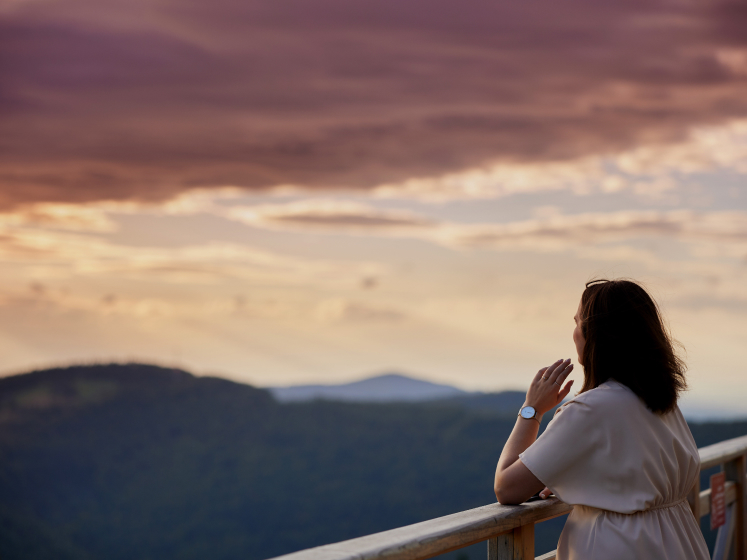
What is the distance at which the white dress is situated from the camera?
1.56 m

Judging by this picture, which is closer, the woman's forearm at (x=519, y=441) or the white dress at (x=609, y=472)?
the white dress at (x=609, y=472)

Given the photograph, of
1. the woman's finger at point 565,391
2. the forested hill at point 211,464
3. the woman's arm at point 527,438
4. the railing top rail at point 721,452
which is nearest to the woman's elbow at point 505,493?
the woman's arm at point 527,438

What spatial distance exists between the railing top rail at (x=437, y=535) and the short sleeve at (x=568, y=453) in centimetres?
12

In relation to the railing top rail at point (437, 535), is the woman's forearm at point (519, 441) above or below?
above

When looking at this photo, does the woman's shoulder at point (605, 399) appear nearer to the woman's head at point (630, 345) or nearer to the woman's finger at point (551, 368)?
the woman's head at point (630, 345)

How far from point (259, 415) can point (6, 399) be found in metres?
38.9

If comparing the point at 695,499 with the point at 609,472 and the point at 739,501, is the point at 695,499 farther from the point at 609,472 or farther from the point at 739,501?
the point at 609,472

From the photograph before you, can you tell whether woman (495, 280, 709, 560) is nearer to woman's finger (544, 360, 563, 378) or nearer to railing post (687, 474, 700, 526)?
woman's finger (544, 360, 563, 378)

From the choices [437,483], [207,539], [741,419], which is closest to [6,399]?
[207,539]

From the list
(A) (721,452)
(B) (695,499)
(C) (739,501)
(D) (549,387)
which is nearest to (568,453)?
(D) (549,387)

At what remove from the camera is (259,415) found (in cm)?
9562

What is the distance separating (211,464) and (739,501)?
87695 millimetres

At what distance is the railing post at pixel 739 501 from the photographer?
3.50 m

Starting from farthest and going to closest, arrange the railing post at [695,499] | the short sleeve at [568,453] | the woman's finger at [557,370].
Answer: the railing post at [695,499] → the woman's finger at [557,370] → the short sleeve at [568,453]
